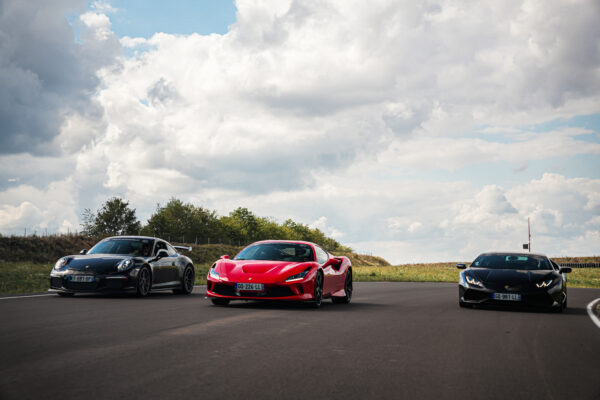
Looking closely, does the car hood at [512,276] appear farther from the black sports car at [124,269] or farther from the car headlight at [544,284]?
the black sports car at [124,269]

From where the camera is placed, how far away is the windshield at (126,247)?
1555cm

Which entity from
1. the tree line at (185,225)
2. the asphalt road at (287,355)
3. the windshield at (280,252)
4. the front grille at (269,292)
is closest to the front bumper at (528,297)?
the asphalt road at (287,355)

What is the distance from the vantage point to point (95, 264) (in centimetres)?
1427

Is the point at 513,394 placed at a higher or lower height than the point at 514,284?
lower

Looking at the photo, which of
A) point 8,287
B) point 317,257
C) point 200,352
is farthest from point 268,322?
point 8,287

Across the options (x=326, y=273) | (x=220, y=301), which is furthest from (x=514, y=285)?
(x=220, y=301)

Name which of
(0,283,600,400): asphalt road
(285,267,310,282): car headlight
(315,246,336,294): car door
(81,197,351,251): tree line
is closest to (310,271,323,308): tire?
(315,246,336,294): car door

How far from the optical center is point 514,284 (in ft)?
42.5

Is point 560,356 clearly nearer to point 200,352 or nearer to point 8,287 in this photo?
point 200,352

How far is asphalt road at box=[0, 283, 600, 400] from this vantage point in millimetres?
5137

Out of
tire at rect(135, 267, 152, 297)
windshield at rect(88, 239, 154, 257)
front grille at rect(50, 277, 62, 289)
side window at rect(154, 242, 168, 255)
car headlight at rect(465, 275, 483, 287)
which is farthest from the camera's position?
side window at rect(154, 242, 168, 255)

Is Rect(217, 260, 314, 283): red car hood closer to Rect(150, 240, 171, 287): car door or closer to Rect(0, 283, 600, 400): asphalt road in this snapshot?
Rect(0, 283, 600, 400): asphalt road

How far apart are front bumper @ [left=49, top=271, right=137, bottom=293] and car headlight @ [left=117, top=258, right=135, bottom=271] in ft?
0.62

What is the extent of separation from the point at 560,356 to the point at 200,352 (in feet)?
13.1
